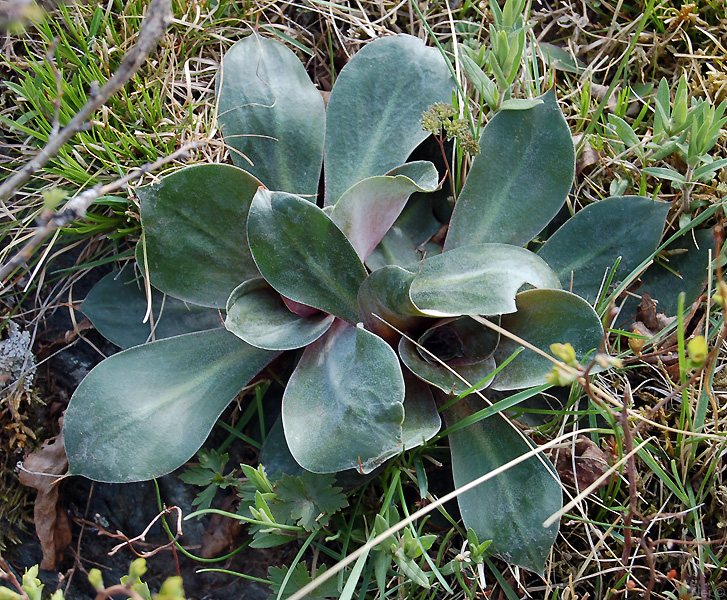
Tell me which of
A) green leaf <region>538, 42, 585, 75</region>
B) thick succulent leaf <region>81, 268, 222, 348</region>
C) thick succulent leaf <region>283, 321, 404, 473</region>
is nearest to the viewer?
thick succulent leaf <region>283, 321, 404, 473</region>

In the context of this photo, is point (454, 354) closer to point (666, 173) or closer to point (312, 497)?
point (312, 497)

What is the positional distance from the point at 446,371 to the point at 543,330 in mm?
230

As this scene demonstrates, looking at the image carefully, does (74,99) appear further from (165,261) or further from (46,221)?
(46,221)

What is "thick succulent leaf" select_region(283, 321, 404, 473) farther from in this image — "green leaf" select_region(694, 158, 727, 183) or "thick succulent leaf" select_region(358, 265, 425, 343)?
"green leaf" select_region(694, 158, 727, 183)

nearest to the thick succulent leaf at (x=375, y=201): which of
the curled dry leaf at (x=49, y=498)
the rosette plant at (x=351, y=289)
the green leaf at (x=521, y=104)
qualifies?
the rosette plant at (x=351, y=289)

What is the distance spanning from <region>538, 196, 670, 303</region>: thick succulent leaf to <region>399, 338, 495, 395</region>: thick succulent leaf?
1.02 feet

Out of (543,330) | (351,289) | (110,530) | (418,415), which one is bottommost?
(110,530)

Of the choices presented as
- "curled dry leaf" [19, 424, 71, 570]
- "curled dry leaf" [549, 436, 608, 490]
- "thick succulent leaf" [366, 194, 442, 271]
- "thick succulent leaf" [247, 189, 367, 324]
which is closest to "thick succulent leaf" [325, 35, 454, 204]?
"thick succulent leaf" [366, 194, 442, 271]

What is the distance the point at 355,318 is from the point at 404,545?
51cm

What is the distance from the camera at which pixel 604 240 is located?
144 cm

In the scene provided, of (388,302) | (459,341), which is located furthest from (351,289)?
(459,341)

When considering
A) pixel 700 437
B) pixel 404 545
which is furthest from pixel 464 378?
pixel 700 437

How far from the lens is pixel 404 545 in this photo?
1142mm

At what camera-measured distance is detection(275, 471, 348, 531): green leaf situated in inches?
49.4
